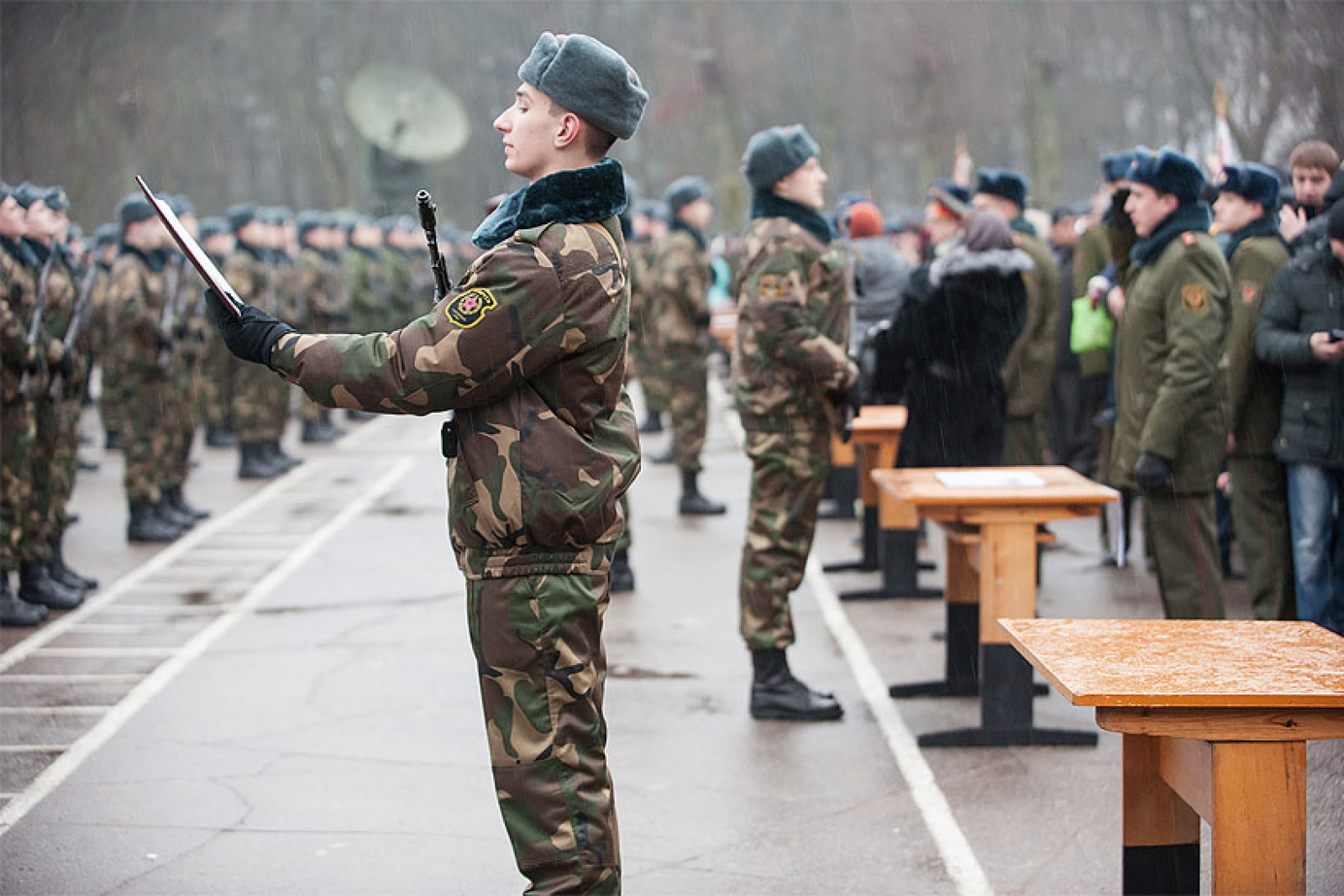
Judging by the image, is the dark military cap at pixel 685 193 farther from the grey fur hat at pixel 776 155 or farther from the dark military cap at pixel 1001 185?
the grey fur hat at pixel 776 155

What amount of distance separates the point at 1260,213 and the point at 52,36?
645 inches

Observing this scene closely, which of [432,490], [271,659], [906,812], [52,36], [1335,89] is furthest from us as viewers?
[52,36]

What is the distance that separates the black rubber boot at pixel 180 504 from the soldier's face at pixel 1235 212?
774 cm

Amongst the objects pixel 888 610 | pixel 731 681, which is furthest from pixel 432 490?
pixel 731 681

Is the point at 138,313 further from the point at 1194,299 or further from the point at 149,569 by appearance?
the point at 1194,299

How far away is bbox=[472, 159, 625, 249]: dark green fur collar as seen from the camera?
12.6 feet

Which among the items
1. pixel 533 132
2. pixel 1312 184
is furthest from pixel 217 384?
pixel 533 132

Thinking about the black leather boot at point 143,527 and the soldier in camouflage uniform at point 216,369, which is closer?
the black leather boot at point 143,527

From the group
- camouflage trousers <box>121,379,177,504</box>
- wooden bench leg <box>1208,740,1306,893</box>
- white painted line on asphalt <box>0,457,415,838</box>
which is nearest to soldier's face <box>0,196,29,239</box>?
white painted line on asphalt <box>0,457,415,838</box>

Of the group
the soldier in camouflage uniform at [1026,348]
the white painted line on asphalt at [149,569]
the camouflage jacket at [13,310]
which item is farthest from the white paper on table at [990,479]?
the camouflage jacket at [13,310]

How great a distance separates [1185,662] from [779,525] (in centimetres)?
283

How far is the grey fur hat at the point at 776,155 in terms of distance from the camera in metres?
6.66

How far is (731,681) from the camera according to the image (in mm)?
7438

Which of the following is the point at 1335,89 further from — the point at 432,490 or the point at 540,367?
the point at 540,367
